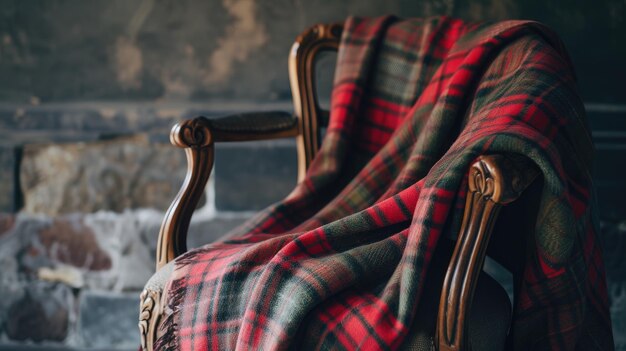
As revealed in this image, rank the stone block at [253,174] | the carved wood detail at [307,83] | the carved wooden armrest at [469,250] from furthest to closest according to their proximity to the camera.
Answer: the stone block at [253,174] → the carved wood detail at [307,83] → the carved wooden armrest at [469,250]

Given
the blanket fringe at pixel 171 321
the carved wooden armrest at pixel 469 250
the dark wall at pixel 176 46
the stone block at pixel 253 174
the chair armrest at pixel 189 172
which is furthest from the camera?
the stone block at pixel 253 174

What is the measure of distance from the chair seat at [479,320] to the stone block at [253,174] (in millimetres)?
949

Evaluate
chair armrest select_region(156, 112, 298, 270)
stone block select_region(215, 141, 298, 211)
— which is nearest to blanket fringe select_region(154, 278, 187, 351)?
chair armrest select_region(156, 112, 298, 270)

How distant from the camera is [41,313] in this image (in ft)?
6.30

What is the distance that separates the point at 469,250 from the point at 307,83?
0.78 m

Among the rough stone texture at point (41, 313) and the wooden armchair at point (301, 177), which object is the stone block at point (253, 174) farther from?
the rough stone texture at point (41, 313)

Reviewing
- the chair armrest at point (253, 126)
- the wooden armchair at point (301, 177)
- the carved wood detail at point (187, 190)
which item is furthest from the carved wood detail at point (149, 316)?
the chair armrest at point (253, 126)

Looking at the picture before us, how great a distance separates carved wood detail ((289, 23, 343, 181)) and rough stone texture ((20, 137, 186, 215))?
0.53m

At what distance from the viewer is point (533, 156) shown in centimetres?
79

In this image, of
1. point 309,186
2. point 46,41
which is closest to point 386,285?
point 309,186

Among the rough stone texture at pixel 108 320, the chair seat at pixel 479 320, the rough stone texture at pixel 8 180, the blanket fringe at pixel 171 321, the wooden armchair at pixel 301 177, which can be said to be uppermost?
the wooden armchair at pixel 301 177

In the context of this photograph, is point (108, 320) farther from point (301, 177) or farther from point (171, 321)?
point (171, 321)

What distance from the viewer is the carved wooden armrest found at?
777mm

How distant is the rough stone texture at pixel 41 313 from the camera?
192 centimetres
